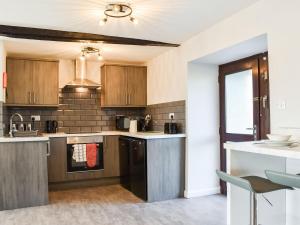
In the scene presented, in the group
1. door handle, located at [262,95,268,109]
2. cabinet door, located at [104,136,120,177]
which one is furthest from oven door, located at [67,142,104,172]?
door handle, located at [262,95,268,109]

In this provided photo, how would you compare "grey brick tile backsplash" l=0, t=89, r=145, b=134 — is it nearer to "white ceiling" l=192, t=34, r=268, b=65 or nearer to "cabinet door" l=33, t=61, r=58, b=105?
"cabinet door" l=33, t=61, r=58, b=105

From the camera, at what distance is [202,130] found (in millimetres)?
4254

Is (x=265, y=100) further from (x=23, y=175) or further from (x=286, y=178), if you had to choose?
(x=23, y=175)

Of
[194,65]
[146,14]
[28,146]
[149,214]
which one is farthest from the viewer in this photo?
[194,65]

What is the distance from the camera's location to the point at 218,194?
429 cm

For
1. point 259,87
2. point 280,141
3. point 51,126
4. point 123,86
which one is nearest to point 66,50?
point 123,86

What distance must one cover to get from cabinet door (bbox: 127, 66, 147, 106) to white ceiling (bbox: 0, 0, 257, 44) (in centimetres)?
166

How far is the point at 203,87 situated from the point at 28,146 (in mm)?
2672

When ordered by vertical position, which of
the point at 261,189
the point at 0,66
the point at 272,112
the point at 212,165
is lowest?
the point at 212,165

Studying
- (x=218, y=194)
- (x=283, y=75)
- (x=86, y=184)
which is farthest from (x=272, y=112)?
(x=86, y=184)

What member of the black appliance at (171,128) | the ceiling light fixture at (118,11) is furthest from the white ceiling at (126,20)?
the black appliance at (171,128)

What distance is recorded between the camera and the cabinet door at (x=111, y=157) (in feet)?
16.4

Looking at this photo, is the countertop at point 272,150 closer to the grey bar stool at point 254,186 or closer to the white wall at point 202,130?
the grey bar stool at point 254,186

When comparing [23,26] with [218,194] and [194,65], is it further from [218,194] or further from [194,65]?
[218,194]
